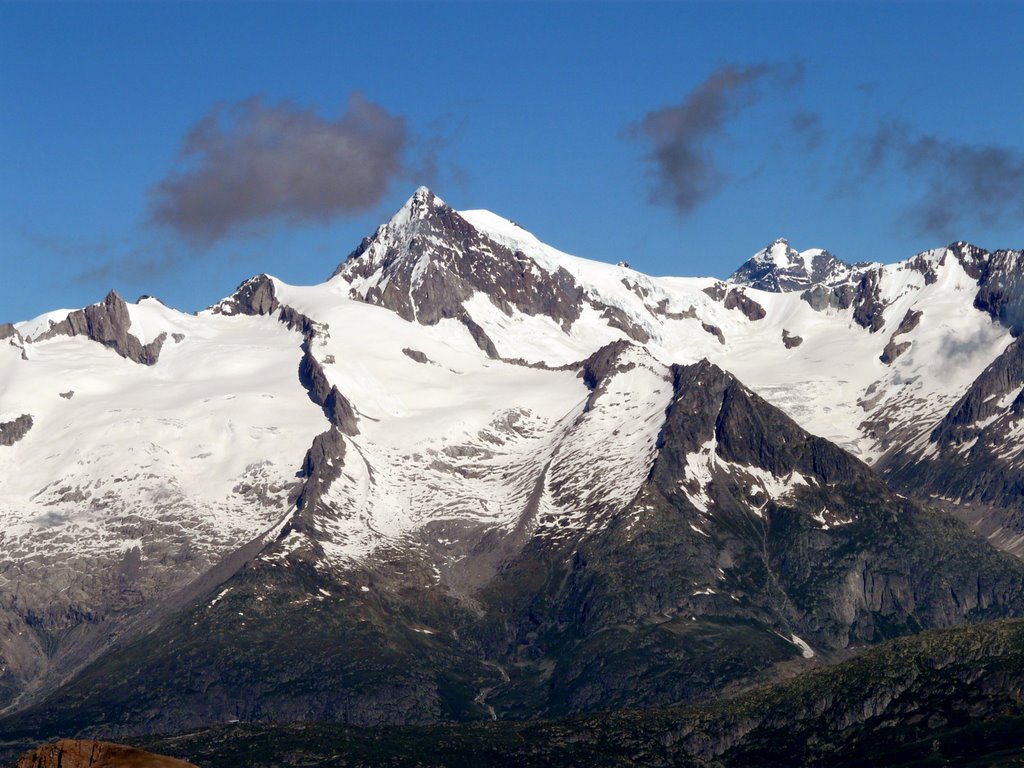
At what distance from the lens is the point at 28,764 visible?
14888 centimetres

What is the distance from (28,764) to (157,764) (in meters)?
11.9

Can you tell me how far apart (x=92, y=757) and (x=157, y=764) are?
7.92 meters

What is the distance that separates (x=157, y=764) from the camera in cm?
14250

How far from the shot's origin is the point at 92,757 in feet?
486

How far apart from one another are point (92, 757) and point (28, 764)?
182 inches
